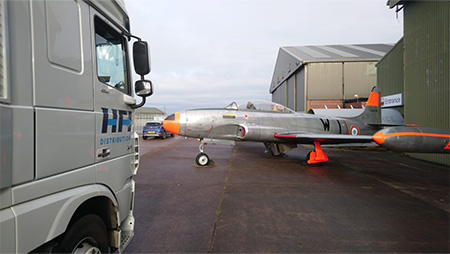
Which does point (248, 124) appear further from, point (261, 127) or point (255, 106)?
point (255, 106)

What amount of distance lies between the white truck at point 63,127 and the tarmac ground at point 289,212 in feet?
4.05

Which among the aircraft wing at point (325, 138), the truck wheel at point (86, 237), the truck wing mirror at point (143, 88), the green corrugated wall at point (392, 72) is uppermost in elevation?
the green corrugated wall at point (392, 72)

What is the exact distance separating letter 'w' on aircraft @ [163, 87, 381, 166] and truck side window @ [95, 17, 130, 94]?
5139 millimetres

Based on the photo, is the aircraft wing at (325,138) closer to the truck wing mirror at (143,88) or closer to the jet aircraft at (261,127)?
the jet aircraft at (261,127)

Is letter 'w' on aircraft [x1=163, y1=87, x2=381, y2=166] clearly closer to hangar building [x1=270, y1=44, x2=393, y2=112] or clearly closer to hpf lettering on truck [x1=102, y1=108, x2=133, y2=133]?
hpf lettering on truck [x1=102, y1=108, x2=133, y2=133]

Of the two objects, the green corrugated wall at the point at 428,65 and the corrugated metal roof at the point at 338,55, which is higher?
the corrugated metal roof at the point at 338,55

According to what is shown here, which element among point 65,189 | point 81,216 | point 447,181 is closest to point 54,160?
point 65,189

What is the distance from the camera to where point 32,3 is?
121 centimetres

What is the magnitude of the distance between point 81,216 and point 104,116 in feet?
2.72

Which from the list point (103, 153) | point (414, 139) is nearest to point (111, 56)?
point (103, 153)

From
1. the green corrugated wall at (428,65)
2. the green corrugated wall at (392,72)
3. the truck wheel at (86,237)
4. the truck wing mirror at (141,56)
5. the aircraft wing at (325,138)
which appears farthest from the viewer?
the green corrugated wall at (392,72)

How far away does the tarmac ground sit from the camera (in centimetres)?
281

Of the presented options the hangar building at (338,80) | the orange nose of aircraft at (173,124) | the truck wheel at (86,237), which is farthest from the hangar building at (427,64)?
the hangar building at (338,80)

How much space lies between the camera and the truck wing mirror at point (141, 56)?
2.28 meters
